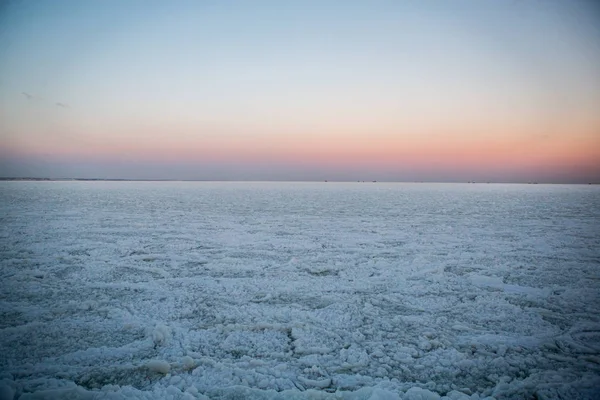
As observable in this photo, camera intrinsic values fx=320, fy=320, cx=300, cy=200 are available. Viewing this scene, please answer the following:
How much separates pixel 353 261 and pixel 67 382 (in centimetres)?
379

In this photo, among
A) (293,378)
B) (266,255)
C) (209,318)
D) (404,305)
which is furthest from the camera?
(266,255)

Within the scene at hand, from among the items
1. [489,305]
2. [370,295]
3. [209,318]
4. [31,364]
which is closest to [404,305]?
[370,295]

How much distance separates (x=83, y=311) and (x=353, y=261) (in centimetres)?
350

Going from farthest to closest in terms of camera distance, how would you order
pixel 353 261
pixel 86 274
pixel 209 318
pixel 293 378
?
pixel 353 261 < pixel 86 274 < pixel 209 318 < pixel 293 378

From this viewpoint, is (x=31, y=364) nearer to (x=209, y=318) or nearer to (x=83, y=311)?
(x=83, y=311)

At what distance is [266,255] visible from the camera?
539 centimetres

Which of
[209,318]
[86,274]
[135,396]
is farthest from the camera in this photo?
[86,274]

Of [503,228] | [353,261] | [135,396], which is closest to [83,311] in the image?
[135,396]

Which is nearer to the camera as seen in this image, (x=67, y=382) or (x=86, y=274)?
(x=67, y=382)

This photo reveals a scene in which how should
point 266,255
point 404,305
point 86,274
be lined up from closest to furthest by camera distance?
point 404,305 < point 86,274 < point 266,255

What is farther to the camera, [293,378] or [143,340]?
[143,340]

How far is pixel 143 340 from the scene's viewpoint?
8.21ft

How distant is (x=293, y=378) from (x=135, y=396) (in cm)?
93

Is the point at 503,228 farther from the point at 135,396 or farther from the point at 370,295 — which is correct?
the point at 135,396
